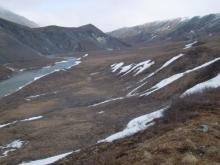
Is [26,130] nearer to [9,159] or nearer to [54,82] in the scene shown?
[9,159]

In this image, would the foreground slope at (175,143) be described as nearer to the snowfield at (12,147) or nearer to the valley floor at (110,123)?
the valley floor at (110,123)

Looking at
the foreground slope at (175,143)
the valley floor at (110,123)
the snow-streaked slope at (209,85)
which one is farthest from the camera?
the snow-streaked slope at (209,85)

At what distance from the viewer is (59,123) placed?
39.1 meters

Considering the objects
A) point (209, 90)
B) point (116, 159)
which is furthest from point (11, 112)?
point (116, 159)

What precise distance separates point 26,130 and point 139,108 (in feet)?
34.4

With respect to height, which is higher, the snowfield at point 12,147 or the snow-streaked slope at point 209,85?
the snow-streaked slope at point 209,85

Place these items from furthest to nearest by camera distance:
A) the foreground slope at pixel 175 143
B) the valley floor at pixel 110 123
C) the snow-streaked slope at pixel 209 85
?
the snow-streaked slope at pixel 209 85 < the valley floor at pixel 110 123 < the foreground slope at pixel 175 143

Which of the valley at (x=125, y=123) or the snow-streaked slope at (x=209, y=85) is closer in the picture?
the valley at (x=125, y=123)

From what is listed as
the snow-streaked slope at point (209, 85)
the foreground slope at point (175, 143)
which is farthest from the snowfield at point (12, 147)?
the snow-streaked slope at point (209, 85)

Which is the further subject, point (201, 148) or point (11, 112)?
point (11, 112)

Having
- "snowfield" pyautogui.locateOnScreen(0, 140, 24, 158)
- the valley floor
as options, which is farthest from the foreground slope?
"snowfield" pyautogui.locateOnScreen(0, 140, 24, 158)

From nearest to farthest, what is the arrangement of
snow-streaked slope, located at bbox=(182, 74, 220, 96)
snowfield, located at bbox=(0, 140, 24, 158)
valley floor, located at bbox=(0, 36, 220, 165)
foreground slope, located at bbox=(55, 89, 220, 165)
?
foreground slope, located at bbox=(55, 89, 220, 165), valley floor, located at bbox=(0, 36, 220, 165), snow-streaked slope, located at bbox=(182, 74, 220, 96), snowfield, located at bbox=(0, 140, 24, 158)

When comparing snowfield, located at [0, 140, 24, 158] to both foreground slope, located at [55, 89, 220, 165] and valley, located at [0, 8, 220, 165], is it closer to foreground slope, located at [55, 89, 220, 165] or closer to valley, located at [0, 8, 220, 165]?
valley, located at [0, 8, 220, 165]

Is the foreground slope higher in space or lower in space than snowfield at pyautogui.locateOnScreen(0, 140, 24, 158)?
higher
